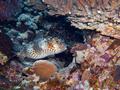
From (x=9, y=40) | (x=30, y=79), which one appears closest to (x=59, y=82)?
(x=30, y=79)

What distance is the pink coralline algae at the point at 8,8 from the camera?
258 inches

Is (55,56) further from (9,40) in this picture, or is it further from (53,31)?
(9,40)

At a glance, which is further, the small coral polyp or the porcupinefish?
the porcupinefish

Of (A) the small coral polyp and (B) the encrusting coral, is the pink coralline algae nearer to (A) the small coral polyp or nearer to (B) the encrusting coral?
(A) the small coral polyp

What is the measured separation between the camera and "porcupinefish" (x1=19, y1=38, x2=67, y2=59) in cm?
558

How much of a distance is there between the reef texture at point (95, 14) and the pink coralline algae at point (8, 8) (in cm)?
220

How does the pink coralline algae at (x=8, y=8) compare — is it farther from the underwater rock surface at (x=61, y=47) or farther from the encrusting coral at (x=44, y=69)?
the encrusting coral at (x=44, y=69)

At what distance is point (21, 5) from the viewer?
23.7 feet

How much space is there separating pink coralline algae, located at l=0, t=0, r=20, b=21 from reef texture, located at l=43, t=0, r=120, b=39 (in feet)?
7.22

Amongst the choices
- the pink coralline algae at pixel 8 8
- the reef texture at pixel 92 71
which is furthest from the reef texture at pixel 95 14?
the pink coralline algae at pixel 8 8

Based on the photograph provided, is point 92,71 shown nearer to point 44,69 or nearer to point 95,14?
point 95,14

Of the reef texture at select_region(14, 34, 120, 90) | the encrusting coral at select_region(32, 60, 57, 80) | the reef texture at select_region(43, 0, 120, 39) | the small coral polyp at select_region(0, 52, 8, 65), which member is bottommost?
the encrusting coral at select_region(32, 60, 57, 80)

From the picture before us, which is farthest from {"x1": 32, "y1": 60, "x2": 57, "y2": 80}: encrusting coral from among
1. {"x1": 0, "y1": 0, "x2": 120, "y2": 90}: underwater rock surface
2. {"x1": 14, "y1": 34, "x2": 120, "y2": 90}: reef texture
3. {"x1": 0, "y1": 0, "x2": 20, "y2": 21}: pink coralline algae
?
{"x1": 0, "y1": 0, "x2": 20, "y2": 21}: pink coralline algae

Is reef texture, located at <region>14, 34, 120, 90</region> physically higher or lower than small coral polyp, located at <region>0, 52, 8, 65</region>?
higher
